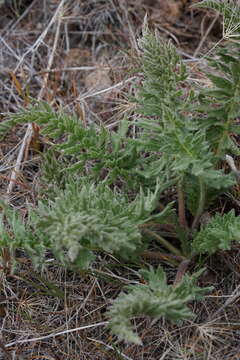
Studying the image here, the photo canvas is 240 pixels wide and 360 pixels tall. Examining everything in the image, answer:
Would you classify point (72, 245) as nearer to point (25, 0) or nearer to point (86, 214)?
point (86, 214)

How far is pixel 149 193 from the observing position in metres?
2.29

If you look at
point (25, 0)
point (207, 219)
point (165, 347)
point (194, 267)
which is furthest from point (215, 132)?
point (25, 0)

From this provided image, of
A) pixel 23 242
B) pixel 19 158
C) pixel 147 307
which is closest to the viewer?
pixel 147 307

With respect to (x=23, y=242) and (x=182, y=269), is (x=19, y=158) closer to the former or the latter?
(x=23, y=242)

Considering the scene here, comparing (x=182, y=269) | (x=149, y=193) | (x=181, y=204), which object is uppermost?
(x=149, y=193)

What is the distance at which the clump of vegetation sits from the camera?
1927mm

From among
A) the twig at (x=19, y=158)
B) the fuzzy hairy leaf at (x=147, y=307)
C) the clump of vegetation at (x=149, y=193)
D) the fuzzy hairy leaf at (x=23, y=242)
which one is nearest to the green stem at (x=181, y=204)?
the clump of vegetation at (x=149, y=193)

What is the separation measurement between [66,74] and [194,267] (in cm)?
175

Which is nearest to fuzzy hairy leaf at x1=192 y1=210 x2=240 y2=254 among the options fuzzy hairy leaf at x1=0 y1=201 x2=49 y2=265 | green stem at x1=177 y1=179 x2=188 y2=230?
green stem at x1=177 y1=179 x2=188 y2=230

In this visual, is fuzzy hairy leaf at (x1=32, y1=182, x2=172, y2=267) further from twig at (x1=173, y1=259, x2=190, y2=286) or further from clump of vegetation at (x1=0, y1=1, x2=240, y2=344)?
twig at (x1=173, y1=259, x2=190, y2=286)

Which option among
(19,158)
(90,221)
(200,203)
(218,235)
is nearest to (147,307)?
(90,221)

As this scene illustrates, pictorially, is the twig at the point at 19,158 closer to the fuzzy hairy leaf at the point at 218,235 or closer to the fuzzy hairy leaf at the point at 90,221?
the fuzzy hairy leaf at the point at 90,221

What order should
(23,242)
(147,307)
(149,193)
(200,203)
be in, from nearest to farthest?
(147,307), (23,242), (149,193), (200,203)

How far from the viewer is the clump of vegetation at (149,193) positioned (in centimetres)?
193
